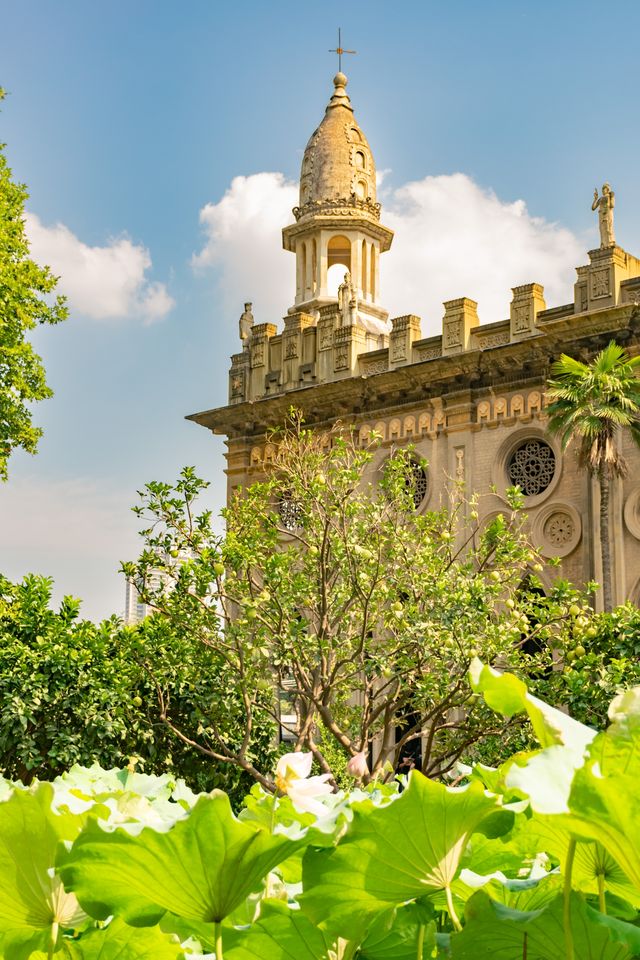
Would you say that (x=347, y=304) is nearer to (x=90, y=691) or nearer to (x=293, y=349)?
(x=293, y=349)

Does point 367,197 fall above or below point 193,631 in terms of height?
above

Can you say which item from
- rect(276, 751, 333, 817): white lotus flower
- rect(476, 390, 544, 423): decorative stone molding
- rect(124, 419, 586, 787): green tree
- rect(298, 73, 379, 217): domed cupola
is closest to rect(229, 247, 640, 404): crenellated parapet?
rect(476, 390, 544, 423): decorative stone molding

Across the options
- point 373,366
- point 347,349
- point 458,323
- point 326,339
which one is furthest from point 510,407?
point 326,339

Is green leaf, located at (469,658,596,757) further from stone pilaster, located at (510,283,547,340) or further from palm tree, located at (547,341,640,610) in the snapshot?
stone pilaster, located at (510,283,547,340)

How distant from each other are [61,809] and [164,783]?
997 mm

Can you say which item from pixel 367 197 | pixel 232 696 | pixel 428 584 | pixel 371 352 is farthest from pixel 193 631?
pixel 367 197

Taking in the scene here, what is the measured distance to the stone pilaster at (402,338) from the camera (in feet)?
93.7

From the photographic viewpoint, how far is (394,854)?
1483mm

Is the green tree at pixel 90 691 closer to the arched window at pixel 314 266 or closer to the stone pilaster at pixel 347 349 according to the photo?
the stone pilaster at pixel 347 349

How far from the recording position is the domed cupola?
33.9m

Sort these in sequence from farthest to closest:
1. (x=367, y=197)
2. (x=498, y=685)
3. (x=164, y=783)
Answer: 1. (x=367, y=197)
2. (x=164, y=783)
3. (x=498, y=685)

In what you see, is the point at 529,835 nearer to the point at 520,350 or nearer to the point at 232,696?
the point at 232,696

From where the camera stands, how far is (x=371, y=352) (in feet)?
97.1

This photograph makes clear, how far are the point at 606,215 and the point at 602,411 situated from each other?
6082 millimetres
